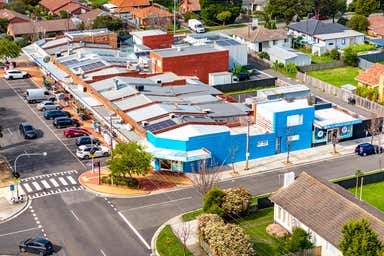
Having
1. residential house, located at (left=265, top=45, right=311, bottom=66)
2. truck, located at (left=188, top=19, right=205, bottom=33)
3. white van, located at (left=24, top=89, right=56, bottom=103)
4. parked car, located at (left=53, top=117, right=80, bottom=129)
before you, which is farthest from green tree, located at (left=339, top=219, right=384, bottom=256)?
truck, located at (left=188, top=19, right=205, bottom=33)

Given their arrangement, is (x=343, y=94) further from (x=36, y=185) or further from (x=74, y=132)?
(x=36, y=185)

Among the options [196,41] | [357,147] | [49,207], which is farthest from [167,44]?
[49,207]

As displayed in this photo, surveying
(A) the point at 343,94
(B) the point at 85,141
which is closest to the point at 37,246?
A: (B) the point at 85,141

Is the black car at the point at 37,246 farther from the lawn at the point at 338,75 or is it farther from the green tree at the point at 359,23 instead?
the green tree at the point at 359,23

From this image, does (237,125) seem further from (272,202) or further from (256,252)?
(256,252)

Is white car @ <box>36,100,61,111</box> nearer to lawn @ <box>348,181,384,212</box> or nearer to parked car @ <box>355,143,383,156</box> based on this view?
parked car @ <box>355,143,383,156</box>

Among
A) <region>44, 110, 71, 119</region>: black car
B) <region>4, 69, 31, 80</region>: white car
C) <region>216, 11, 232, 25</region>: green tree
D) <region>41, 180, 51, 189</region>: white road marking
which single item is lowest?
<region>41, 180, 51, 189</region>: white road marking

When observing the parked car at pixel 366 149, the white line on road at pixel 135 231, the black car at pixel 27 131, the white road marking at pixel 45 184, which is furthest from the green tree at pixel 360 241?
the black car at pixel 27 131
